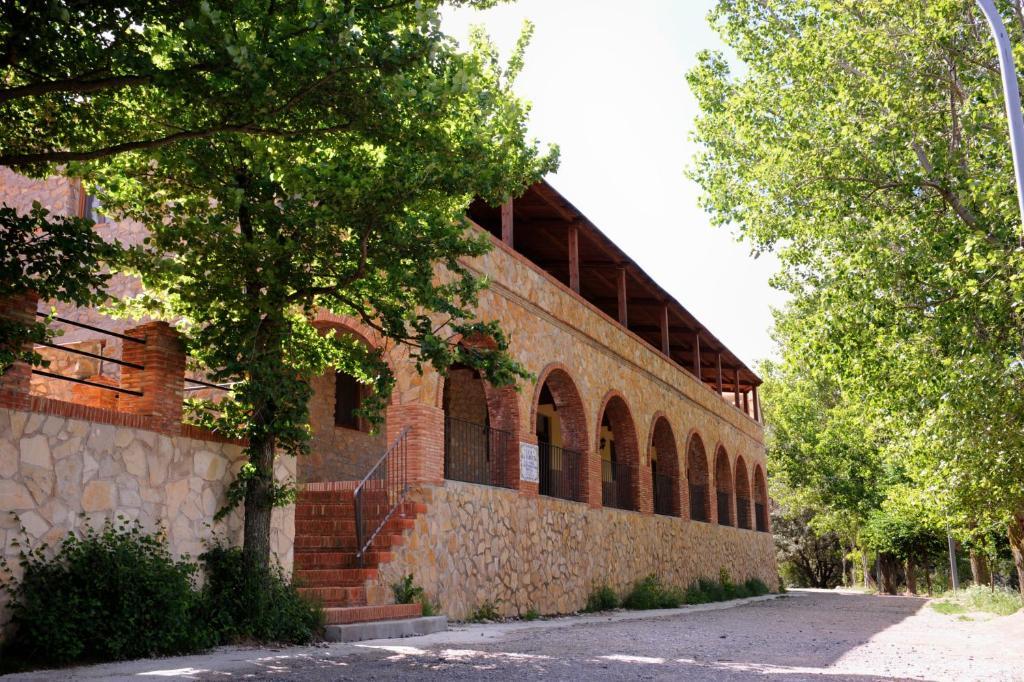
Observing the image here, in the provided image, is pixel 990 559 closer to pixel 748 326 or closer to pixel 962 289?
pixel 748 326

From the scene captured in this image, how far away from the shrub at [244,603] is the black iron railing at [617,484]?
12197mm

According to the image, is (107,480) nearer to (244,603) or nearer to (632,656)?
(244,603)

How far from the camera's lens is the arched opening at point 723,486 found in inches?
1238

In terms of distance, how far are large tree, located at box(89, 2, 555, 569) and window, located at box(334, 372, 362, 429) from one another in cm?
660

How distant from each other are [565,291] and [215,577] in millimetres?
10842

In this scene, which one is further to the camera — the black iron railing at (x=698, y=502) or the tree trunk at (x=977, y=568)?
the tree trunk at (x=977, y=568)

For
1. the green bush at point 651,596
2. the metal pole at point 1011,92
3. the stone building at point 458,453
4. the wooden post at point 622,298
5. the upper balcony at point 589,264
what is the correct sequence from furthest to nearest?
the wooden post at point 622,298, the green bush at point 651,596, the upper balcony at point 589,264, the metal pole at point 1011,92, the stone building at point 458,453

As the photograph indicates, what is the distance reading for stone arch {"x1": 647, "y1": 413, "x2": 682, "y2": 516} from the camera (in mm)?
25016

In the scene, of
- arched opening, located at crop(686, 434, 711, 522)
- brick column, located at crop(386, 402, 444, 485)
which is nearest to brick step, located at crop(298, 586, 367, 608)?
brick column, located at crop(386, 402, 444, 485)

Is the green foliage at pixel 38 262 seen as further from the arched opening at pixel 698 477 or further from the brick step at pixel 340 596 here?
the arched opening at pixel 698 477

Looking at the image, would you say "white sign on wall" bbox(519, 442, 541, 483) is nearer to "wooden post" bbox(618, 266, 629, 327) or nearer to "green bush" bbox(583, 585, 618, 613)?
"green bush" bbox(583, 585, 618, 613)

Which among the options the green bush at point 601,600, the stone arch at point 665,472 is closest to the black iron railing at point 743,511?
the stone arch at point 665,472

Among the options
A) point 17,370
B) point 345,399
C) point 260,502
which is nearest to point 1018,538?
point 345,399

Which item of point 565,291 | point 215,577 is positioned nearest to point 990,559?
point 565,291
